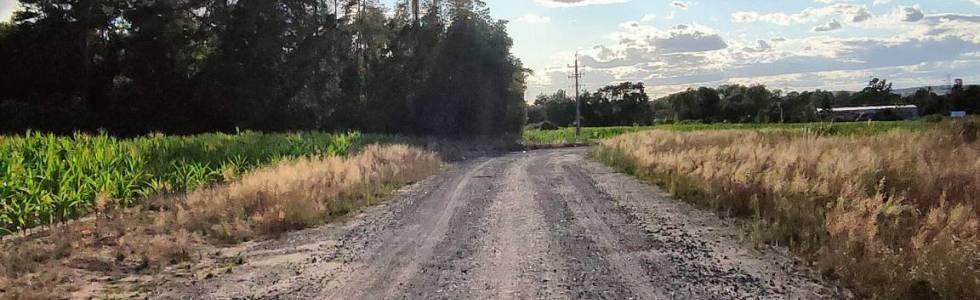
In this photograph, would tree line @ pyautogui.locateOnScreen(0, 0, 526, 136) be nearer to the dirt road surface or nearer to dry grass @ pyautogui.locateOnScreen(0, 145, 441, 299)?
dry grass @ pyautogui.locateOnScreen(0, 145, 441, 299)

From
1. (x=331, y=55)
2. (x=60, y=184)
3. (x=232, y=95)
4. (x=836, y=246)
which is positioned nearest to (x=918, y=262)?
(x=836, y=246)

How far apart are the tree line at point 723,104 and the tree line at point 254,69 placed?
53.4 m

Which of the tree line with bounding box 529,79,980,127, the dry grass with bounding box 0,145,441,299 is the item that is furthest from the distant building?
the dry grass with bounding box 0,145,441,299

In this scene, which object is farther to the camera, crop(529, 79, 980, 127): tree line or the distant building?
crop(529, 79, 980, 127): tree line

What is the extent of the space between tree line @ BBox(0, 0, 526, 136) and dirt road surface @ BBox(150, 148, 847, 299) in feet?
107

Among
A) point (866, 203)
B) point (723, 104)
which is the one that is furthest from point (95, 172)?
point (723, 104)

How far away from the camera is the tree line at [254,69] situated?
3866 cm

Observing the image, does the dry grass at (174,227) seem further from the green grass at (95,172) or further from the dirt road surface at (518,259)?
the dirt road surface at (518,259)

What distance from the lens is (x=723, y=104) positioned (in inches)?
4077

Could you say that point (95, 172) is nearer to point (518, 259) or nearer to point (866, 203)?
point (518, 259)

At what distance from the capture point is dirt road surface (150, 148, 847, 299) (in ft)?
19.6

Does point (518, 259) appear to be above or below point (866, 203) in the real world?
below

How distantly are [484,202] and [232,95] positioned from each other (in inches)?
1268

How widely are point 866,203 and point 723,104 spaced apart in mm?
101004
